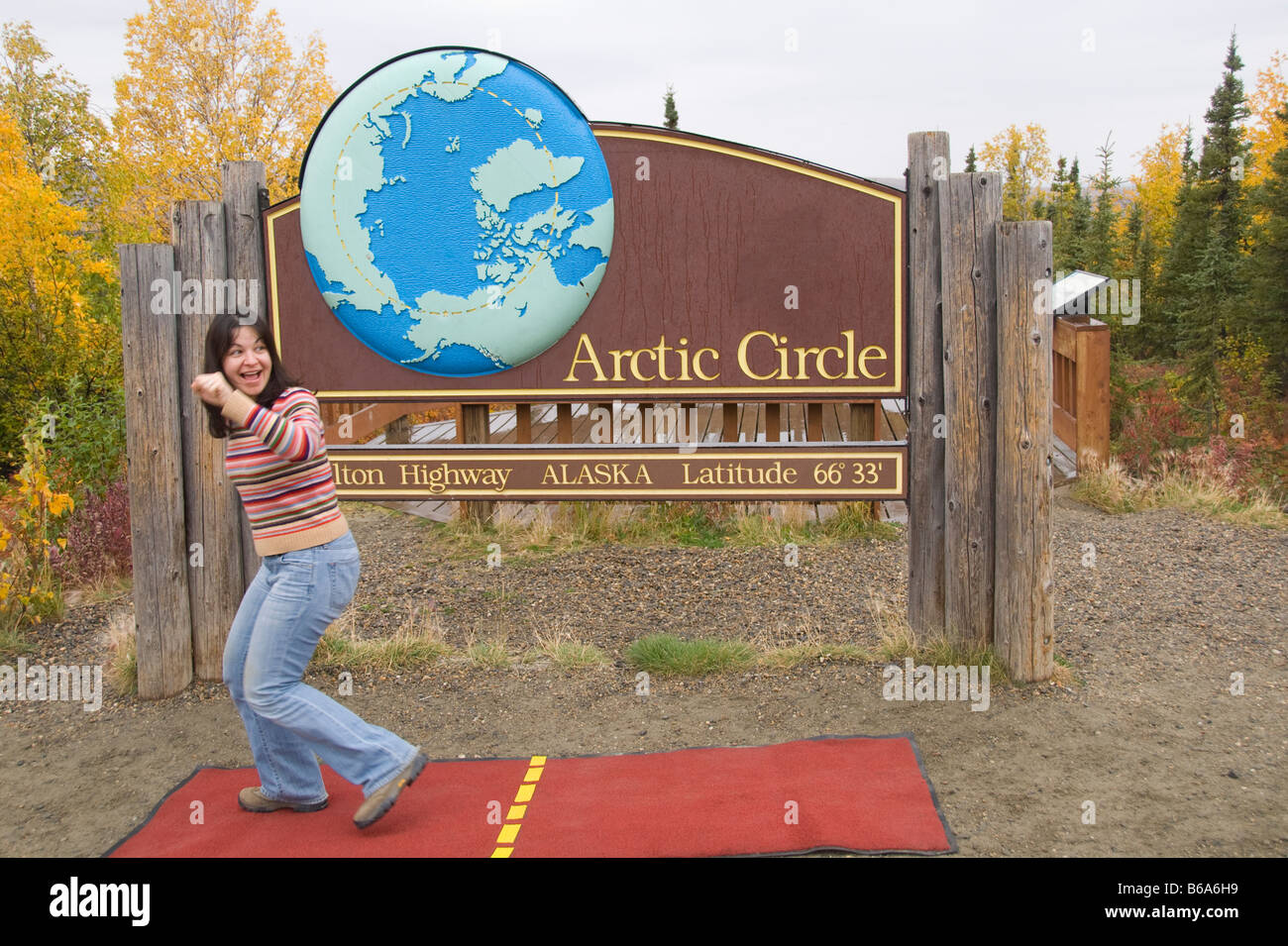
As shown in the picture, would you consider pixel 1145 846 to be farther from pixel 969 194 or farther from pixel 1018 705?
pixel 969 194

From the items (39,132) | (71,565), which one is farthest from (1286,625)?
(39,132)

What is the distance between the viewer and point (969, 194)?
5.30 m

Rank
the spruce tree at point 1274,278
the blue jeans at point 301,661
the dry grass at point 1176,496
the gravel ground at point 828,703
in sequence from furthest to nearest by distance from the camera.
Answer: the spruce tree at point 1274,278, the dry grass at point 1176,496, the gravel ground at point 828,703, the blue jeans at point 301,661

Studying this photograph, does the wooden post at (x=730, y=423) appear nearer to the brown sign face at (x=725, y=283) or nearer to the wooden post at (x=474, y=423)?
the brown sign face at (x=725, y=283)

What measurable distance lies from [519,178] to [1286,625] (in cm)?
505

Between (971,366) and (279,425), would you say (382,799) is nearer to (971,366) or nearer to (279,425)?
(279,425)

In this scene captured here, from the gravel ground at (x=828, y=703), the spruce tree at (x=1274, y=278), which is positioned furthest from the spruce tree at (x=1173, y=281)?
the gravel ground at (x=828, y=703)

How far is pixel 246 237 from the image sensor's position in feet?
18.9

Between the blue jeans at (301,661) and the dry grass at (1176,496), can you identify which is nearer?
the blue jeans at (301,661)

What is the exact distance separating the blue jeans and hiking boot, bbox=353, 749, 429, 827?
0.02 m

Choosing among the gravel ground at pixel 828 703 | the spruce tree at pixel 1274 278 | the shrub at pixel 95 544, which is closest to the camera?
the gravel ground at pixel 828 703

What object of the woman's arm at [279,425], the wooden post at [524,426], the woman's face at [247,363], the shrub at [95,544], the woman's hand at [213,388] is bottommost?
the shrub at [95,544]

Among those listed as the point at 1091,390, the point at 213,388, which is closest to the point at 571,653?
the point at 213,388

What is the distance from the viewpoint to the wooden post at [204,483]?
5.62 m
